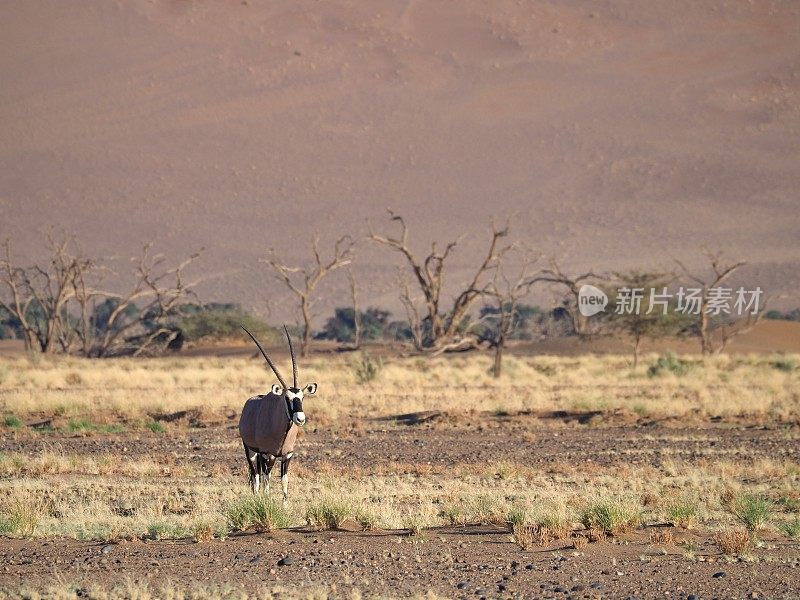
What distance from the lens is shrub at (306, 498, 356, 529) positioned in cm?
1187

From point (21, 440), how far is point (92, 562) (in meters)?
14.0

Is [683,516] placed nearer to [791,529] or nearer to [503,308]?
[791,529]

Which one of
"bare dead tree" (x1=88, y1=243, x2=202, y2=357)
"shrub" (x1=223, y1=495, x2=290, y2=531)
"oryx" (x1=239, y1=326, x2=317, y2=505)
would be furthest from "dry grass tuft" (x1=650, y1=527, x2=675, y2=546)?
"bare dead tree" (x1=88, y1=243, x2=202, y2=357)

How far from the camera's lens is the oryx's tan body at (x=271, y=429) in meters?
13.6

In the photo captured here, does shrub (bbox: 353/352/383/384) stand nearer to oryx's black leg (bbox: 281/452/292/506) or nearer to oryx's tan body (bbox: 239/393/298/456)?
oryx's tan body (bbox: 239/393/298/456)

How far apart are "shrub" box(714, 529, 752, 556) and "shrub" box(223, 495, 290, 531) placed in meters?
3.96

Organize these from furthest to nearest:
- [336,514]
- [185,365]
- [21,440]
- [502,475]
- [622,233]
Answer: [622,233], [185,365], [21,440], [502,475], [336,514]

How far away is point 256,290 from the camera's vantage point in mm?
114312

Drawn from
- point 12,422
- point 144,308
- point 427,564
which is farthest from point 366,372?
point 427,564

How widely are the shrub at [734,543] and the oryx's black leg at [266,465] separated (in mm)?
5117

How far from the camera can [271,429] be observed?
45.1 feet

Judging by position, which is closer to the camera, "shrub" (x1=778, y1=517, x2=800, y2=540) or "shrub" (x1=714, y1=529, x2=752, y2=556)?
"shrub" (x1=714, y1=529, x2=752, y2=556)

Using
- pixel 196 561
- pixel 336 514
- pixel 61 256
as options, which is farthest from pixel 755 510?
pixel 61 256

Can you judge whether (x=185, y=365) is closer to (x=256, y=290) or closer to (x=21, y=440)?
(x=21, y=440)
